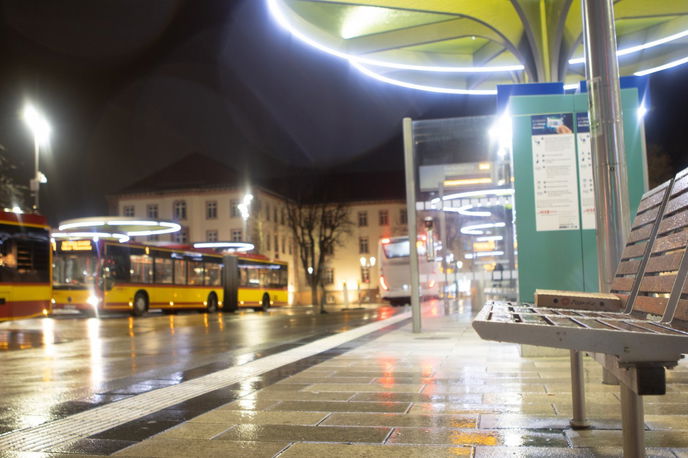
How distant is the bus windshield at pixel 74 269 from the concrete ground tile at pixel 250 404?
80.0 feet

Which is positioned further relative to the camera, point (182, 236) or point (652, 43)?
point (182, 236)

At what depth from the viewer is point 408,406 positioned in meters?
5.62

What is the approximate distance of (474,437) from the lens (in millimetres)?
4410

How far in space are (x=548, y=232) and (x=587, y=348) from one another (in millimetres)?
6404

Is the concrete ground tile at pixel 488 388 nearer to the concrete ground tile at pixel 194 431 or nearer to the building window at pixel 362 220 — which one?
the concrete ground tile at pixel 194 431

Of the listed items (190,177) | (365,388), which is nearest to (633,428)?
(365,388)

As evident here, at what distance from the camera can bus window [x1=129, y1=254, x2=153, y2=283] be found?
3077cm

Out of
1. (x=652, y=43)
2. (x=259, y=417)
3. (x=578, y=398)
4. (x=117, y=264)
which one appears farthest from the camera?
(x=117, y=264)

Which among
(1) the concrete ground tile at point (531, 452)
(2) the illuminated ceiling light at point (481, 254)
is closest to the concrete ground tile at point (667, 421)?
(1) the concrete ground tile at point (531, 452)

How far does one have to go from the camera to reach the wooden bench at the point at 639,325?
2.79 m

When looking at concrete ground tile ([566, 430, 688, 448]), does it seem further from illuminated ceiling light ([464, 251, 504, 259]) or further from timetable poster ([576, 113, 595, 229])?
illuminated ceiling light ([464, 251, 504, 259])

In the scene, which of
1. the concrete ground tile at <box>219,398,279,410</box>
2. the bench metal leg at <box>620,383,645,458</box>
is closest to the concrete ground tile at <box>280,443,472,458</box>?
the bench metal leg at <box>620,383,645,458</box>

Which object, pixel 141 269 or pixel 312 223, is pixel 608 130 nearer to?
pixel 141 269

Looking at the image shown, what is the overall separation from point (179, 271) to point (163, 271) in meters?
1.38
